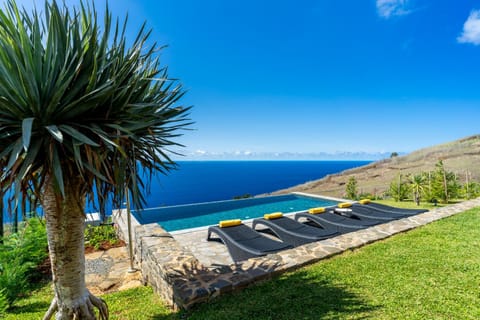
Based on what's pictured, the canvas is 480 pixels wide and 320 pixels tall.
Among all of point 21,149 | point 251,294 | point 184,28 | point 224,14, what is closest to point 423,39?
point 224,14

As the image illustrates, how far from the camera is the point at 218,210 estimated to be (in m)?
13.8

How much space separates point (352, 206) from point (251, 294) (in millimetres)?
7879

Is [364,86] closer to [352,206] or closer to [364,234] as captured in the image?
[352,206]

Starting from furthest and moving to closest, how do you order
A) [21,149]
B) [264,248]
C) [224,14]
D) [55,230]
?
[224,14] < [264,248] < [55,230] < [21,149]

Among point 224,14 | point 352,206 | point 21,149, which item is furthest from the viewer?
point 224,14

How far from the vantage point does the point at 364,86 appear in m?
27.6

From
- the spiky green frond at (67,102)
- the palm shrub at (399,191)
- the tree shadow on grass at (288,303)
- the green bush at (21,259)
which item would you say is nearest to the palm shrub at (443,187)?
the palm shrub at (399,191)

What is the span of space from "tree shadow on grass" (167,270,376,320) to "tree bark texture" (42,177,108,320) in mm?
1171

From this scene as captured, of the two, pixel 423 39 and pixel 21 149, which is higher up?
pixel 423 39

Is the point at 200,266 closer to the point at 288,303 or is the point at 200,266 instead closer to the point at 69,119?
the point at 288,303

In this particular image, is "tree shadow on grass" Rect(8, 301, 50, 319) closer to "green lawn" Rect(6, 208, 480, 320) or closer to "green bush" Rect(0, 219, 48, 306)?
"green lawn" Rect(6, 208, 480, 320)

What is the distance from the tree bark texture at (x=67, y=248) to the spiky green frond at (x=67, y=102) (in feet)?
0.75

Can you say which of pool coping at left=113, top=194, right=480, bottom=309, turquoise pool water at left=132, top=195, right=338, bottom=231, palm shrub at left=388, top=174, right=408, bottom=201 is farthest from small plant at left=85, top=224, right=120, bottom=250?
palm shrub at left=388, top=174, right=408, bottom=201

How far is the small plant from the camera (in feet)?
24.1
